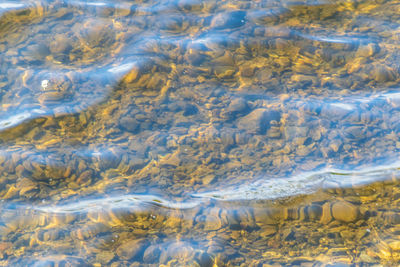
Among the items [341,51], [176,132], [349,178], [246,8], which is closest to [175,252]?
[176,132]

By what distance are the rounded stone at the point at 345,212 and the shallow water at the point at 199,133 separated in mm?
22

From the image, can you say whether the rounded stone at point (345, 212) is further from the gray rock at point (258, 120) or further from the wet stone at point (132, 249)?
the wet stone at point (132, 249)

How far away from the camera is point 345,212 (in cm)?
346

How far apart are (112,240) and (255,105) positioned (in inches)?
83.4

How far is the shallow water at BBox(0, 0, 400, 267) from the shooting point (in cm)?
335

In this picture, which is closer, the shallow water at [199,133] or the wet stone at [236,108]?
the shallow water at [199,133]

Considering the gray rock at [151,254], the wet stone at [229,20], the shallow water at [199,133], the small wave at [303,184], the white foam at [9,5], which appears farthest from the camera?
the white foam at [9,5]

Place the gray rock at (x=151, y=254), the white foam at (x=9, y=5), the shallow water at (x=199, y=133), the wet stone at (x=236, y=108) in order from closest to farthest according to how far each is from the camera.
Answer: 1. the gray rock at (x=151, y=254)
2. the shallow water at (x=199, y=133)
3. the wet stone at (x=236, y=108)
4. the white foam at (x=9, y=5)

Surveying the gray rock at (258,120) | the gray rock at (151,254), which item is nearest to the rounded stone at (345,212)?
the gray rock at (258,120)

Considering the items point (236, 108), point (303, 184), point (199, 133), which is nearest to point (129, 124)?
point (199, 133)

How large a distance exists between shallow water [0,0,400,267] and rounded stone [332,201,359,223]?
0.9 inches

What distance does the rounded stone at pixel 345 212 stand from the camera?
11.2 feet

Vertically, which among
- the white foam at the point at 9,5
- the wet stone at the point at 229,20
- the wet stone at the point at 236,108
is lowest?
the wet stone at the point at 236,108

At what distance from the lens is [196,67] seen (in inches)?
191
